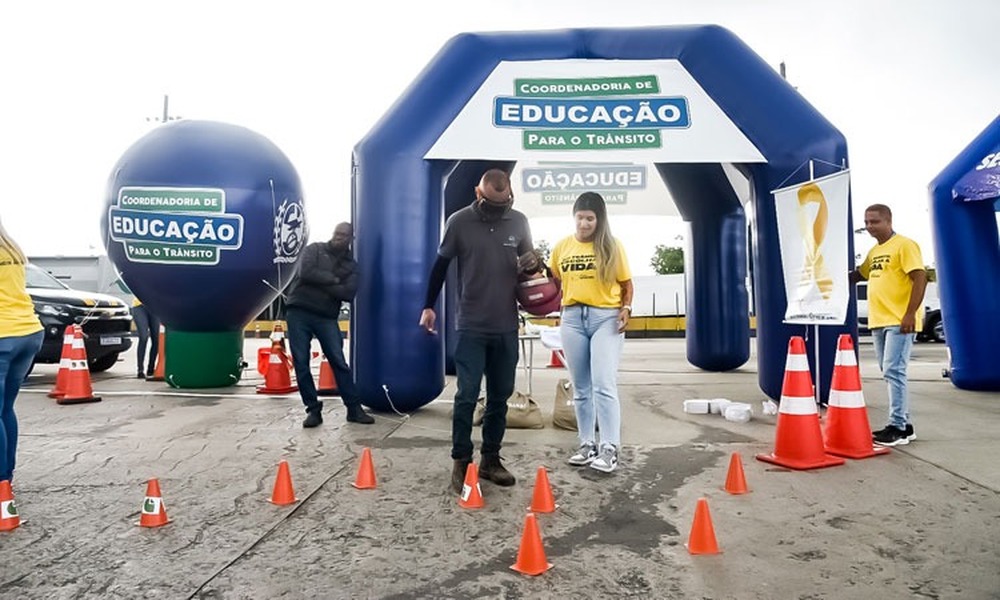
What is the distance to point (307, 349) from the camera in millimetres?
6062

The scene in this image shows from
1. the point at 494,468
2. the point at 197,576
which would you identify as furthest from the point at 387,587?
the point at 494,468

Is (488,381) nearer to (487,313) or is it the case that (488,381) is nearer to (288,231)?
(487,313)

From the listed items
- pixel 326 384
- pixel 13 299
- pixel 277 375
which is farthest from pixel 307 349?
pixel 13 299

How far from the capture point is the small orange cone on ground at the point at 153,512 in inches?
127

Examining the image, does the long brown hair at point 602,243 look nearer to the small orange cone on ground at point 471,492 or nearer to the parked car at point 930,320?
the small orange cone on ground at point 471,492

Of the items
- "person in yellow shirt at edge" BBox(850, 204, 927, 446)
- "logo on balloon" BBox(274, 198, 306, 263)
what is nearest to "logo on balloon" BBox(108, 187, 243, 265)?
"logo on balloon" BBox(274, 198, 306, 263)

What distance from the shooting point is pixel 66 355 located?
24.9 ft

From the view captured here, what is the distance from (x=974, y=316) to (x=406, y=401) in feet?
21.5

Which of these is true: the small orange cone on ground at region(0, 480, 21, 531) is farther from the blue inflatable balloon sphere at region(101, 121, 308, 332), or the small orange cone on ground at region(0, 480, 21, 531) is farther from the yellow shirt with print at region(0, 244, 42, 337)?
the blue inflatable balloon sphere at region(101, 121, 308, 332)

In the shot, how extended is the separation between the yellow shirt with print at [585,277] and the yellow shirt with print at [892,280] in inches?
80.9

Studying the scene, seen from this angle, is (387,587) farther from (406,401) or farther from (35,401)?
(35,401)

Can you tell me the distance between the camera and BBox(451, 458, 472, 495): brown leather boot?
382cm

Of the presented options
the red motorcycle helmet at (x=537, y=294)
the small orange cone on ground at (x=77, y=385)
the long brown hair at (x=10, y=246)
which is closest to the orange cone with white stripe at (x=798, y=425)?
the red motorcycle helmet at (x=537, y=294)

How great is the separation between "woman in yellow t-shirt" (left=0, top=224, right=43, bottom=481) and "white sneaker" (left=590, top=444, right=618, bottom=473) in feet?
10.7
